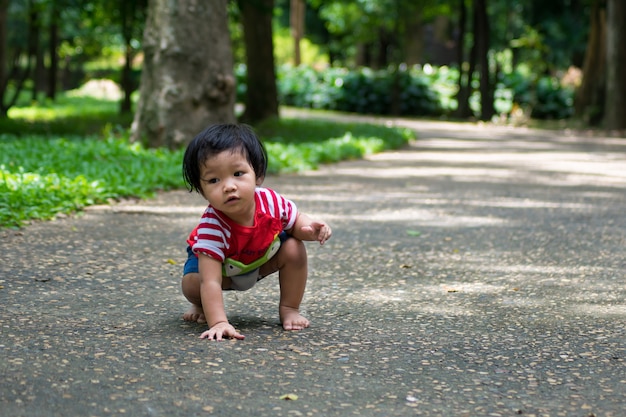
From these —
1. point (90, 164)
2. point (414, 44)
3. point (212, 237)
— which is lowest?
point (90, 164)

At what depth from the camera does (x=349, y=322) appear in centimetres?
398

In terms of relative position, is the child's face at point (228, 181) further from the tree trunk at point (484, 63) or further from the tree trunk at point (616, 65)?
the tree trunk at point (484, 63)

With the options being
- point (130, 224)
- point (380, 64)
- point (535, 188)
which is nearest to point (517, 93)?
point (380, 64)

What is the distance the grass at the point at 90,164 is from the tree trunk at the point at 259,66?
6.50 feet

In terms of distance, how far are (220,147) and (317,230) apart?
20.3 inches

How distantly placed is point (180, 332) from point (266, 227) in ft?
1.74

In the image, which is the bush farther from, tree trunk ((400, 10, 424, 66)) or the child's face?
the child's face

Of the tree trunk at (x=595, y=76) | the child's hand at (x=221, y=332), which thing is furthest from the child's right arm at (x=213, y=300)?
the tree trunk at (x=595, y=76)

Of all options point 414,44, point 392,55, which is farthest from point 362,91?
point 414,44

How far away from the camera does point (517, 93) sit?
28.4 m

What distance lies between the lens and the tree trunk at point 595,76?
22953 millimetres

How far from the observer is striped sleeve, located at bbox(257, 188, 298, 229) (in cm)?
380

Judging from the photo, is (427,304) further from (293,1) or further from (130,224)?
(293,1)

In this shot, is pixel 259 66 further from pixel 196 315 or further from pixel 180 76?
pixel 196 315
